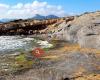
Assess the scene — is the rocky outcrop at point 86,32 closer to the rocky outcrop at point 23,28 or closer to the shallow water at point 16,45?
the shallow water at point 16,45

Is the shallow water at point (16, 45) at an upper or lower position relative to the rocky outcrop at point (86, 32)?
lower

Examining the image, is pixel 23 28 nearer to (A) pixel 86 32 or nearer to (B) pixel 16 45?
(B) pixel 16 45

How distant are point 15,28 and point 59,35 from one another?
3079cm

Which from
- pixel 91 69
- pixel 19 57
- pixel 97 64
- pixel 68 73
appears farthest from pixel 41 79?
pixel 19 57

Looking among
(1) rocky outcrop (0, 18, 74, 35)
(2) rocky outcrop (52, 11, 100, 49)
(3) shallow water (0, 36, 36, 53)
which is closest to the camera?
(2) rocky outcrop (52, 11, 100, 49)

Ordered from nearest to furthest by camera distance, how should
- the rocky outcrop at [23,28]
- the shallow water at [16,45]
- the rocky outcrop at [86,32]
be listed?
the rocky outcrop at [86,32]
the shallow water at [16,45]
the rocky outcrop at [23,28]

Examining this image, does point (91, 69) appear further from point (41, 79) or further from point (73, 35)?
point (73, 35)

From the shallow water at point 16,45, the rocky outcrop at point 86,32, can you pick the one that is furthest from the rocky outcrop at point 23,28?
the rocky outcrop at point 86,32

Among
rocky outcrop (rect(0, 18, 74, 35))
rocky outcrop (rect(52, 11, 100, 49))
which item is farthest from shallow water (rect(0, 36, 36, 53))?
rocky outcrop (rect(0, 18, 74, 35))

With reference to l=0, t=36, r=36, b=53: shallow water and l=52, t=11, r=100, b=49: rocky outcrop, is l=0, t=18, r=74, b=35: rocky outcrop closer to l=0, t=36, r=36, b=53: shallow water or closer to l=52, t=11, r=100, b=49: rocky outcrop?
l=0, t=36, r=36, b=53: shallow water

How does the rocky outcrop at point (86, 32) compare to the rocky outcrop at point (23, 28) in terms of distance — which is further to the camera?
the rocky outcrop at point (23, 28)

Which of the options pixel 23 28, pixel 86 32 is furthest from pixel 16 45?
pixel 23 28

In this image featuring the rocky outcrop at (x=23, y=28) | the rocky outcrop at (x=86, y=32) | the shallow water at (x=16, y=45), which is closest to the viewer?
the rocky outcrop at (x=86, y=32)

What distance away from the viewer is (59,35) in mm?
62250
